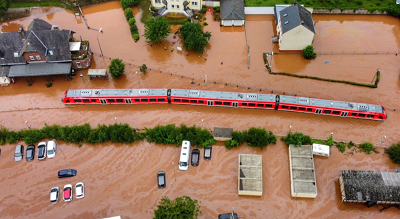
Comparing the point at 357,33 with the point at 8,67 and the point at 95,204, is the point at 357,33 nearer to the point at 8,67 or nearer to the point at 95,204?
the point at 95,204

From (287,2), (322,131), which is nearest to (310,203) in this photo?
(322,131)

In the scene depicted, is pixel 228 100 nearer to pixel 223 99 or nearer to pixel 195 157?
pixel 223 99

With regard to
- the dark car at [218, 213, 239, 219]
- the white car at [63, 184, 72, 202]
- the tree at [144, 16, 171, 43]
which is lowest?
the dark car at [218, 213, 239, 219]

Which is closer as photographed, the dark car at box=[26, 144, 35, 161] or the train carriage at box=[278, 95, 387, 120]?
the dark car at box=[26, 144, 35, 161]

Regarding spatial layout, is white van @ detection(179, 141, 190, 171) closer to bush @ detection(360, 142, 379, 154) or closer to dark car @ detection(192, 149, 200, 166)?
dark car @ detection(192, 149, 200, 166)

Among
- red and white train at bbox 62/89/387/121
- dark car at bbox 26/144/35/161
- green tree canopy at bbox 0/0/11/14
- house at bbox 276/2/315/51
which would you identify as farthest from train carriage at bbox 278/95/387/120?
green tree canopy at bbox 0/0/11/14

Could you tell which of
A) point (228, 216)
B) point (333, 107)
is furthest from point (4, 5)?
point (333, 107)
